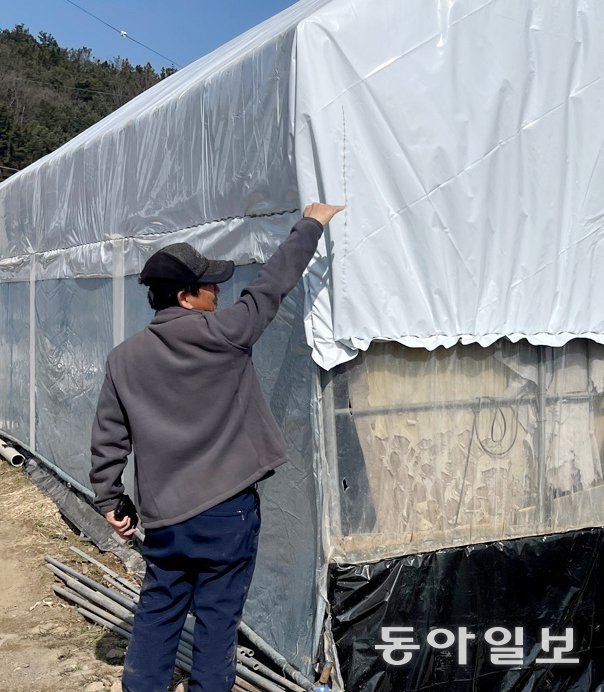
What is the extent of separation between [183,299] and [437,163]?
3.94 feet

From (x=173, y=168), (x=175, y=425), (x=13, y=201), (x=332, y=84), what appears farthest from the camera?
(x=13, y=201)

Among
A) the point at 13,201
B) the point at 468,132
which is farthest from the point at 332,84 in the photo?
the point at 13,201

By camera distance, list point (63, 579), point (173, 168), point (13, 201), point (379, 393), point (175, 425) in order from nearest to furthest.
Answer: point (175, 425) < point (379, 393) < point (173, 168) < point (63, 579) < point (13, 201)

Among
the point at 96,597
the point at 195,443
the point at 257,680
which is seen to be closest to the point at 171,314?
the point at 195,443

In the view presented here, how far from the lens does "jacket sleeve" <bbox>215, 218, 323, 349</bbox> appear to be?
286 centimetres

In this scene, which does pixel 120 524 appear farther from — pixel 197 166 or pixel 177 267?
pixel 197 166

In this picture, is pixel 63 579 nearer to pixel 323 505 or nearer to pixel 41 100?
pixel 323 505

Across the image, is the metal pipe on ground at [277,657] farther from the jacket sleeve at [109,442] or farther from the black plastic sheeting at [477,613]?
the jacket sleeve at [109,442]

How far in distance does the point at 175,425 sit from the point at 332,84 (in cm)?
148

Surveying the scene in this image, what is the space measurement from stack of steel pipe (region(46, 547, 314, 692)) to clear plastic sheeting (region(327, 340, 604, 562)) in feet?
2.18

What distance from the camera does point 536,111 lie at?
11.2 ft

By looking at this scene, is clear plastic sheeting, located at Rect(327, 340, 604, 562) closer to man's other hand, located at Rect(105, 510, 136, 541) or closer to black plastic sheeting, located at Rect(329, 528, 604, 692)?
black plastic sheeting, located at Rect(329, 528, 604, 692)

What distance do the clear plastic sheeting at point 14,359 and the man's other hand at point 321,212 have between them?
5590 millimetres

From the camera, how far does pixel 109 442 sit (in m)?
3.00
